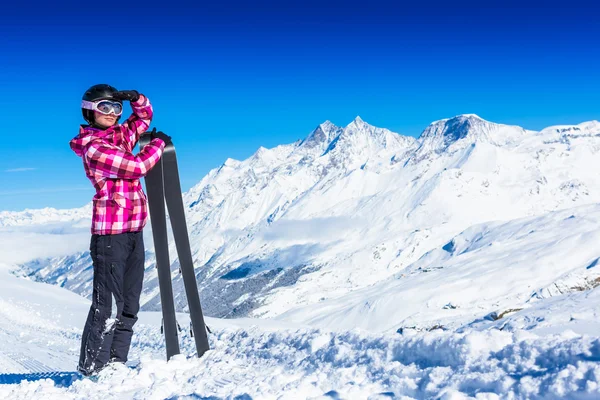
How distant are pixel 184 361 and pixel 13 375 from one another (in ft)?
11.7

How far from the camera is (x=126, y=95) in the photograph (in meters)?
6.39

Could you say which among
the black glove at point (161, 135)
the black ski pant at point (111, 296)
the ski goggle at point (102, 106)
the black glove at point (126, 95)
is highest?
the black glove at point (126, 95)

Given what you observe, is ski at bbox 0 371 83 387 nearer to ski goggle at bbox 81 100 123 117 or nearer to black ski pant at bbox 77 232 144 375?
black ski pant at bbox 77 232 144 375

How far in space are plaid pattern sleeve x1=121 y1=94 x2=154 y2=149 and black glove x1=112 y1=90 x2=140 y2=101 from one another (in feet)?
0.42

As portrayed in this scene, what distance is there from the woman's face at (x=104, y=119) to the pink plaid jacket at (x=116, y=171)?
0.07m

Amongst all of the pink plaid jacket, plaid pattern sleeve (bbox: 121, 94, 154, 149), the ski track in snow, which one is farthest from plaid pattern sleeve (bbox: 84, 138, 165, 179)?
the ski track in snow

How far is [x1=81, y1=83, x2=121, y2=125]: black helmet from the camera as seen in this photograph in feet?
20.5

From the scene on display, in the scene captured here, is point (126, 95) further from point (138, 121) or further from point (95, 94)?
point (138, 121)

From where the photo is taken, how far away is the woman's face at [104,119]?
20.6 ft

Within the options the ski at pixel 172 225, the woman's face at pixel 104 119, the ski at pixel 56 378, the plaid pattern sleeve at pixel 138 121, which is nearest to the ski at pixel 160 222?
the ski at pixel 172 225

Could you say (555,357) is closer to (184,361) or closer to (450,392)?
(450,392)

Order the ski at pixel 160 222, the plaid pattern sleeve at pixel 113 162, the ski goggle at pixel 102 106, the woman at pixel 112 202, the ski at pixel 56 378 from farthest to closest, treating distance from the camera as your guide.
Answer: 1. the ski at pixel 160 222
2. the ski at pixel 56 378
3. the ski goggle at pixel 102 106
4. the woman at pixel 112 202
5. the plaid pattern sleeve at pixel 113 162

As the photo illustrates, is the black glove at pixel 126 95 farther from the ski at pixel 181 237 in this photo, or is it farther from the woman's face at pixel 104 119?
the ski at pixel 181 237

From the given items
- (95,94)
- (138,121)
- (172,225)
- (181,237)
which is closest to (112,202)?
(172,225)
